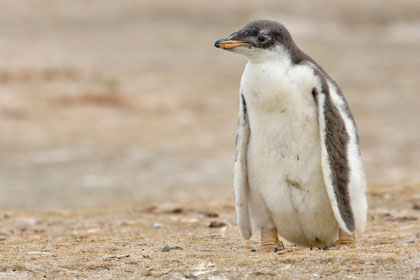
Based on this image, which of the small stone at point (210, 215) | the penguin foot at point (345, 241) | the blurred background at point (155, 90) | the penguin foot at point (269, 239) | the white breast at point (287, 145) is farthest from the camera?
the blurred background at point (155, 90)

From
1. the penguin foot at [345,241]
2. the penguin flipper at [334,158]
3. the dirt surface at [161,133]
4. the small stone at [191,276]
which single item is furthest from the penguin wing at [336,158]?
the small stone at [191,276]

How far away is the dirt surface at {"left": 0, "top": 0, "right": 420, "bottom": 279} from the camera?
5199 mm

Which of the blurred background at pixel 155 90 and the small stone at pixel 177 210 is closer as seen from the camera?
the small stone at pixel 177 210

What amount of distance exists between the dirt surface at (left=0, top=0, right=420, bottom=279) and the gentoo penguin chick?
34 centimetres

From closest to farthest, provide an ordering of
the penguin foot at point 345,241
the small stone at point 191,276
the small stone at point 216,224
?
the small stone at point 191,276, the penguin foot at point 345,241, the small stone at point 216,224

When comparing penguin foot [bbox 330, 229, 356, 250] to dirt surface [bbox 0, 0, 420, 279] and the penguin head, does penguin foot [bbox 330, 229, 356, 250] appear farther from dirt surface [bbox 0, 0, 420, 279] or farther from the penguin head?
the penguin head

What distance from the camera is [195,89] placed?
70.4ft

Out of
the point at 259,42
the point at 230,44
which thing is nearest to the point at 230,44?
the point at 230,44

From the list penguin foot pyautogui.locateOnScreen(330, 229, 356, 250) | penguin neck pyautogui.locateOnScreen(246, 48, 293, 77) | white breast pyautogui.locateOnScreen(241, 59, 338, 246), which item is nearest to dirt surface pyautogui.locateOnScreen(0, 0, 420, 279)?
penguin foot pyautogui.locateOnScreen(330, 229, 356, 250)

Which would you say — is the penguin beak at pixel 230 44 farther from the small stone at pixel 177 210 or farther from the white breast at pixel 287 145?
the small stone at pixel 177 210

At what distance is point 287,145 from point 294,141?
0.05 m

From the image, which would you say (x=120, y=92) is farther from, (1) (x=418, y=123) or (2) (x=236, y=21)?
(2) (x=236, y=21)

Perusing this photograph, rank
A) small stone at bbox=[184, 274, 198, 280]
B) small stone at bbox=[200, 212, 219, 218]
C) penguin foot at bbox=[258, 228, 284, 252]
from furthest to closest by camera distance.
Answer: small stone at bbox=[200, 212, 219, 218] → penguin foot at bbox=[258, 228, 284, 252] → small stone at bbox=[184, 274, 198, 280]

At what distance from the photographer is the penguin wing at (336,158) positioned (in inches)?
205
